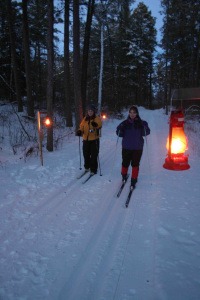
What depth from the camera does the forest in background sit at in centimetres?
1662

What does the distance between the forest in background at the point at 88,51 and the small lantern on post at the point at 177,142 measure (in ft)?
15.4

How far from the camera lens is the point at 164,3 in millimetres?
31094

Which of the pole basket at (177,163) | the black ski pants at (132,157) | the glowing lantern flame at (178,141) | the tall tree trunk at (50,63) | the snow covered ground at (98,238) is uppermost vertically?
the tall tree trunk at (50,63)

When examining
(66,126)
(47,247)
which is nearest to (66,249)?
(47,247)

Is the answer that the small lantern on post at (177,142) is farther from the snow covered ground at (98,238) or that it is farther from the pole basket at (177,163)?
the snow covered ground at (98,238)

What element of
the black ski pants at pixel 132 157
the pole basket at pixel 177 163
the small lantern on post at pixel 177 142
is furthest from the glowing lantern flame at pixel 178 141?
the black ski pants at pixel 132 157

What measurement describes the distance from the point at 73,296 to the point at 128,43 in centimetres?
3938

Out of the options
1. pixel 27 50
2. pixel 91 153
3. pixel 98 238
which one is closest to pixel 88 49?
pixel 27 50

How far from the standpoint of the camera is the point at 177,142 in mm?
7578

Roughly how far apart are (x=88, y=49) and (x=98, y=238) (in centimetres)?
1617

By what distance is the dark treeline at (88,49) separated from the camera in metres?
16.7

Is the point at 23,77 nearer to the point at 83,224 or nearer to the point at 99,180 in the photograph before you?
the point at 99,180

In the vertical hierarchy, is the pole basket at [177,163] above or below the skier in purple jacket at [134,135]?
below

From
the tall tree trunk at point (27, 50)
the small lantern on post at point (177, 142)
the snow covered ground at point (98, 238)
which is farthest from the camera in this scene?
the tall tree trunk at point (27, 50)
